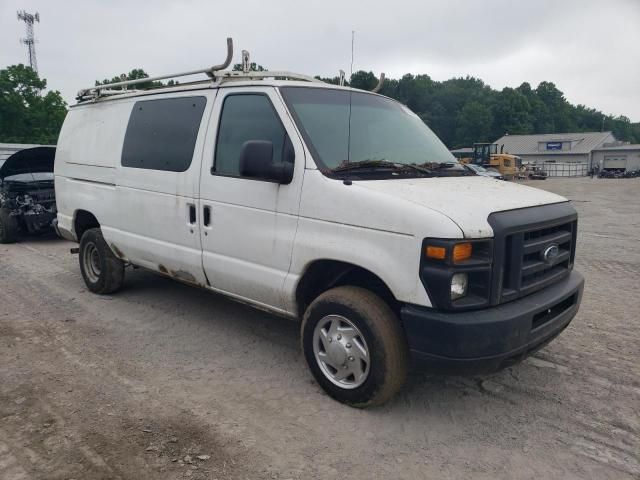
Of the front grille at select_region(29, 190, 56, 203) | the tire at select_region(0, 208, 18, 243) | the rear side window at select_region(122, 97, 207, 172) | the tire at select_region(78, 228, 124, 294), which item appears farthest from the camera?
the front grille at select_region(29, 190, 56, 203)

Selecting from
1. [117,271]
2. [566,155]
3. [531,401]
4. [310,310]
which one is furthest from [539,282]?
[566,155]

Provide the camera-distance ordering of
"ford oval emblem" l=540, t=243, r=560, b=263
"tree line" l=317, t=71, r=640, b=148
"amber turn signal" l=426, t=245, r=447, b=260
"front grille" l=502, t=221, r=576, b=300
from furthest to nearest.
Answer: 1. "tree line" l=317, t=71, r=640, b=148
2. "ford oval emblem" l=540, t=243, r=560, b=263
3. "front grille" l=502, t=221, r=576, b=300
4. "amber turn signal" l=426, t=245, r=447, b=260

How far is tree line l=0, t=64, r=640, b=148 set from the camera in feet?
132

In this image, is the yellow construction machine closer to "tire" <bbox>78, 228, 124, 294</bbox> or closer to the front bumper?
"tire" <bbox>78, 228, 124, 294</bbox>

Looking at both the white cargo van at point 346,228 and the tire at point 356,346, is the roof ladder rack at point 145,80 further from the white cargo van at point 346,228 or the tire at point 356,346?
the tire at point 356,346

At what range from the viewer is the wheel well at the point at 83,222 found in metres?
5.92

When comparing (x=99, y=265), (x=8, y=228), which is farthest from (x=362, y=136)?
(x=8, y=228)

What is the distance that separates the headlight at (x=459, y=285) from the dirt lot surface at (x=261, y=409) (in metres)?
0.94

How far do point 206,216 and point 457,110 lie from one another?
3806 inches

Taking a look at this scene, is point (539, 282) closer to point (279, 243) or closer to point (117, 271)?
point (279, 243)

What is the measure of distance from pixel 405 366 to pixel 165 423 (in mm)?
1600

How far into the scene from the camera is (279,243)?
3705 millimetres

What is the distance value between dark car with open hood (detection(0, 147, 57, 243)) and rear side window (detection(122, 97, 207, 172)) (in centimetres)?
549

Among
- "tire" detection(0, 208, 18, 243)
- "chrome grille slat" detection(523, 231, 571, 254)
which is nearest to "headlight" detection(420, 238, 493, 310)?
"chrome grille slat" detection(523, 231, 571, 254)
